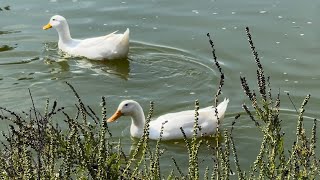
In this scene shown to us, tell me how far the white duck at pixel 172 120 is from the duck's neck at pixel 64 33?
2775 millimetres

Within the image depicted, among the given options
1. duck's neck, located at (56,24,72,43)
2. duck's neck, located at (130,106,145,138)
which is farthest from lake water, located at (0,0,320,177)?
duck's neck, located at (56,24,72,43)

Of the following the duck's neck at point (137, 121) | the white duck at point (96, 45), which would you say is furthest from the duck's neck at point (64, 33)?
the duck's neck at point (137, 121)

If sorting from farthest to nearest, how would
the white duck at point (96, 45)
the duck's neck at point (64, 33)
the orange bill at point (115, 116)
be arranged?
the duck's neck at point (64, 33), the white duck at point (96, 45), the orange bill at point (115, 116)

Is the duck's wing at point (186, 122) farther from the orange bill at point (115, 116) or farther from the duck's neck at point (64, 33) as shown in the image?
the duck's neck at point (64, 33)

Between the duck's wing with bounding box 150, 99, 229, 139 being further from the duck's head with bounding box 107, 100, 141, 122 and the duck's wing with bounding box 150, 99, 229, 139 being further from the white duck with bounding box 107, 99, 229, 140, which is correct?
the duck's head with bounding box 107, 100, 141, 122

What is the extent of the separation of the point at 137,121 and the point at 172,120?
1.52 feet

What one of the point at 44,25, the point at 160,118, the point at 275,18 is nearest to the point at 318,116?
the point at 160,118

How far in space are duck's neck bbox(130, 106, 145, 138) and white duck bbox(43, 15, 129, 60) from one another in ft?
6.77

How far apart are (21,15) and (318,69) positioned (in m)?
5.33

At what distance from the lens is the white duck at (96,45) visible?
31.9ft

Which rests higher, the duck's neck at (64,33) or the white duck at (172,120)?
the duck's neck at (64,33)

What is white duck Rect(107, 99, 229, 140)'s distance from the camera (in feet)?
24.7

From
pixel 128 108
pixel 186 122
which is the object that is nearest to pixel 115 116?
pixel 128 108

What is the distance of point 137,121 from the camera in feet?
25.5
